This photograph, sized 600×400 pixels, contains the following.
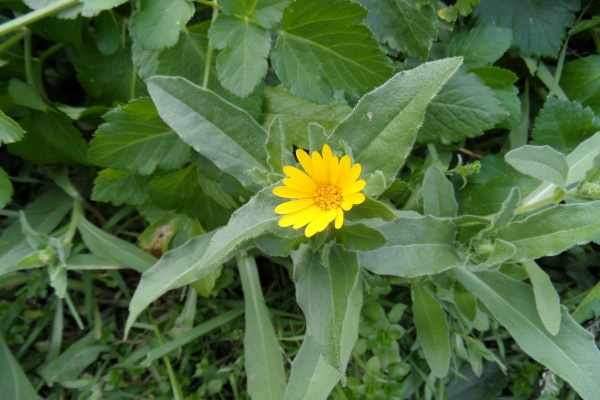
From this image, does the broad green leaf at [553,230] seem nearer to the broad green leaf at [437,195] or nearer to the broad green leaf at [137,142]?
the broad green leaf at [437,195]

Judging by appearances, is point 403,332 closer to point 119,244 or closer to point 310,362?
point 310,362

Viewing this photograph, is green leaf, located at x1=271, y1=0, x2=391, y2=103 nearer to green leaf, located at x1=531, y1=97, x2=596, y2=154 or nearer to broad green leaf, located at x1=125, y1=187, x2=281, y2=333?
broad green leaf, located at x1=125, y1=187, x2=281, y2=333

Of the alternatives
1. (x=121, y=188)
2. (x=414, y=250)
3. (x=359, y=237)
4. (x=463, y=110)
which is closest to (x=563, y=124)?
(x=463, y=110)

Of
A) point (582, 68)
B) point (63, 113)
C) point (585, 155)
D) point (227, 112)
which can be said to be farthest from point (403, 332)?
point (63, 113)

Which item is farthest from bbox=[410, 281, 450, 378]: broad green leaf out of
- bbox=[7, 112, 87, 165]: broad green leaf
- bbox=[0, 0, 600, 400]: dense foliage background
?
bbox=[7, 112, 87, 165]: broad green leaf

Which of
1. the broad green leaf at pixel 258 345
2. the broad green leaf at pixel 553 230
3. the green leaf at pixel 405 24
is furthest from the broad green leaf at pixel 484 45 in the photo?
the broad green leaf at pixel 258 345

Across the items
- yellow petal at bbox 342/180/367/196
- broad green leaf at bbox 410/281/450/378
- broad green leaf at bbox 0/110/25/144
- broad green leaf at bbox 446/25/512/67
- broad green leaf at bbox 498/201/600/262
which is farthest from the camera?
broad green leaf at bbox 446/25/512/67

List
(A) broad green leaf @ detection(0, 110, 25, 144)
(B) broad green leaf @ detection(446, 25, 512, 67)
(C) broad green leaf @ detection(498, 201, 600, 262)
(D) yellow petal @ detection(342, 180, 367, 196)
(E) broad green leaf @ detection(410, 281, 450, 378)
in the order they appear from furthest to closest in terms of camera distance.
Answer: (B) broad green leaf @ detection(446, 25, 512, 67) → (E) broad green leaf @ detection(410, 281, 450, 378) → (A) broad green leaf @ detection(0, 110, 25, 144) → (C) broad green leaf @ detection(498, 201, 600, 262) → (D) yellow petal @ detection(342, 180, 367, 196)
